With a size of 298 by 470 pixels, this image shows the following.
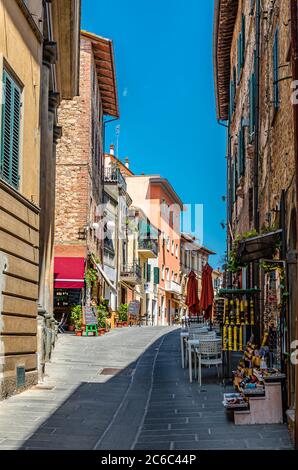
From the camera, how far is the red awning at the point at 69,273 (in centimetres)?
2908

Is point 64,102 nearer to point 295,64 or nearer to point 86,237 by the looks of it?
point 86,237

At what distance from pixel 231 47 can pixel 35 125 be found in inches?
627

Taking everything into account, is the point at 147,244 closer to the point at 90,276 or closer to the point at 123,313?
the point at 123,313

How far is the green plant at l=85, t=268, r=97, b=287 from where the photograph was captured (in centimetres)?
3072

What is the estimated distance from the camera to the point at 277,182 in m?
11.8

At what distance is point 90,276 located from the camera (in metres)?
31.3

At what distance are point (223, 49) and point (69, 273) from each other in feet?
35.6

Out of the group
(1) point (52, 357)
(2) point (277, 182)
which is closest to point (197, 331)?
(1) point (52, 357)

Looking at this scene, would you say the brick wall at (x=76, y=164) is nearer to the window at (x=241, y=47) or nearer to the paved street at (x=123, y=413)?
the window at (x=241, y=47)

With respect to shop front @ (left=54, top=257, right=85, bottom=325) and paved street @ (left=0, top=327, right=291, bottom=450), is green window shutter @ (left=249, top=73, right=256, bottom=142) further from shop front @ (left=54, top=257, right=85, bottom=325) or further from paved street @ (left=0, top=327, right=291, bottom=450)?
shop front @ (left=54, top=257, right=85, bottom=325)

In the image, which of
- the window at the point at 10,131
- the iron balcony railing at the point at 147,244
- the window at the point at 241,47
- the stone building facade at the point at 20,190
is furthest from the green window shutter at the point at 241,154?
the iron balcony railing at the point at 147,244

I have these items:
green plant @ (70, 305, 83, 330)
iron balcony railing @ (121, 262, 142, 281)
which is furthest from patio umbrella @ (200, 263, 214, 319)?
iron balcony railing @ (121, 262, 142, 281)

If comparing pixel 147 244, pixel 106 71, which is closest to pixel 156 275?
pixel 147 244

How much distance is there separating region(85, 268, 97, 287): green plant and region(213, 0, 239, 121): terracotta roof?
356 inches
